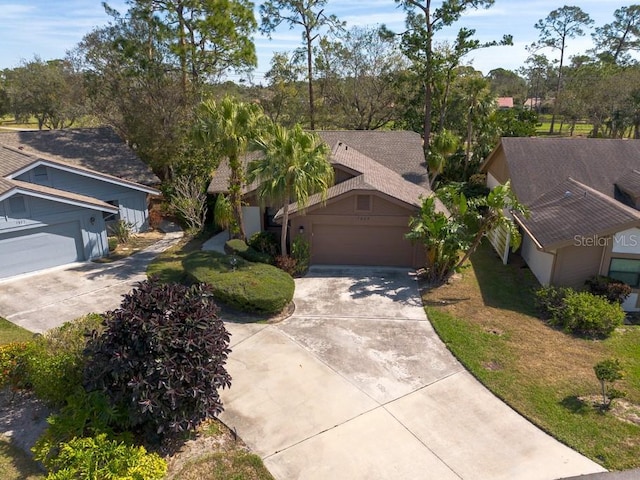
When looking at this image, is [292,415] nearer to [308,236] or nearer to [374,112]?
[308,236]

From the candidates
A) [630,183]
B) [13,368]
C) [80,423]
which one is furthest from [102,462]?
[630,183]

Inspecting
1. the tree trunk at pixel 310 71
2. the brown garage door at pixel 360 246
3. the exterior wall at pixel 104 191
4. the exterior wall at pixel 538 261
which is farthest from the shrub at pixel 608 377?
the tree trunk at pixel 310 71

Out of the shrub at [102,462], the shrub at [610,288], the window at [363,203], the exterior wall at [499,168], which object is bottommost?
the shrub at [102,462]

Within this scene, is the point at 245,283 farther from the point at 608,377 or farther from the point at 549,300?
the point at 608,377

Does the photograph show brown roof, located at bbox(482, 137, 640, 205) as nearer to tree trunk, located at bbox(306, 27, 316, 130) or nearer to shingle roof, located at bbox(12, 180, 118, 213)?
tree trunk, located at bbox(306, 27, 316, 130)

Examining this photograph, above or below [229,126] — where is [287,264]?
below

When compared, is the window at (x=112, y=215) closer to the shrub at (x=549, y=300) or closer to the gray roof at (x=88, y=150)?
the gray roof at (x=88, y=150)
